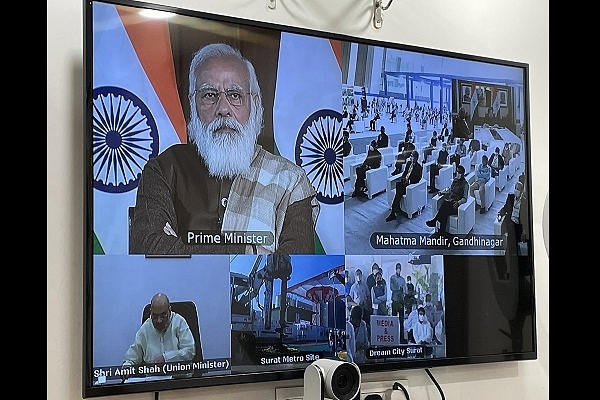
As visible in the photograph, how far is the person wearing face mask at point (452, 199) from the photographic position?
229 centimetres

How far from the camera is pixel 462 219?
2.33 m

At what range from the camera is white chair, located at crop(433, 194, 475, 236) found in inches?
90.6

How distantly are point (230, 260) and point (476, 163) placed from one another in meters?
0.90

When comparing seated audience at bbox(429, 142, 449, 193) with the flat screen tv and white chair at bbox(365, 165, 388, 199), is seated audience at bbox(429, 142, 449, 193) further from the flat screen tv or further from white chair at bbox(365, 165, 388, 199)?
white chair at bbox(365, 165, 388, 199)

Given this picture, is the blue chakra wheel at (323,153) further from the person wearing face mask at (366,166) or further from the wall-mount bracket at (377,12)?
the wall-mount bracket at (377,12)

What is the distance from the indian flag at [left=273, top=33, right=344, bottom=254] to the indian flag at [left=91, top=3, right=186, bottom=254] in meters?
0.32

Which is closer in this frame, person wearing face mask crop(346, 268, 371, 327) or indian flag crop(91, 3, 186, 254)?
indian flag crop(91, 3, 186, 254)

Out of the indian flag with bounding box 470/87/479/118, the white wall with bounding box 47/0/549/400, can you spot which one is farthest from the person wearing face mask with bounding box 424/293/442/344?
the indian flag with bounding box 470/87/479/118

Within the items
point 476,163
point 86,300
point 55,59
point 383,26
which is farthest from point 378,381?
point 55,59

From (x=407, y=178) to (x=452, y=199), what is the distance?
0.18m

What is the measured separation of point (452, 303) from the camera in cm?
227

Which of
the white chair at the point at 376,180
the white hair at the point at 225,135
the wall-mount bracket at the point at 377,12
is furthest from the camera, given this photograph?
the wall-mount bracket at the point at 377,12

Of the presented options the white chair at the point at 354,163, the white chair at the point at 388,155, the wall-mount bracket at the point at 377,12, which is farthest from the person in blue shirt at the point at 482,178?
the wall-mount bracket at the point at 377,12
